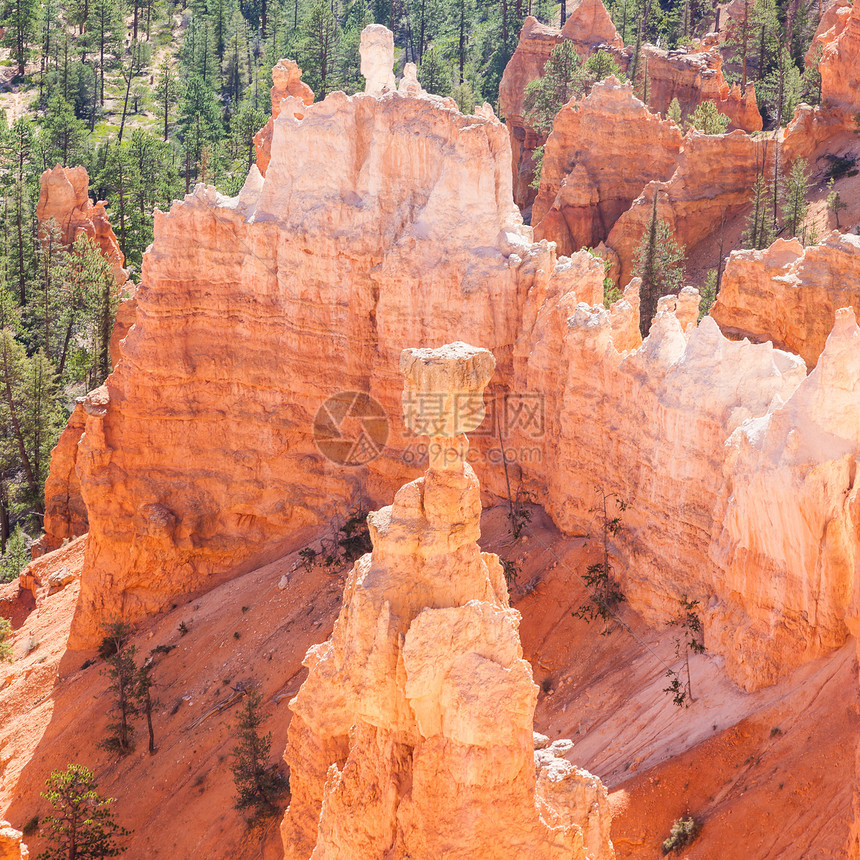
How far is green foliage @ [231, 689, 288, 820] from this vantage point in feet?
75.8

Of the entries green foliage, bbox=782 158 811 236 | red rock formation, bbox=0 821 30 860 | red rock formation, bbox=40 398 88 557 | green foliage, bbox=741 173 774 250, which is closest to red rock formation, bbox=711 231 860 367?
green foliage, bbox=782 158 811 236

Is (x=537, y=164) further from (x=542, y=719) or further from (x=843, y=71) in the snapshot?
(x=542, y=719)

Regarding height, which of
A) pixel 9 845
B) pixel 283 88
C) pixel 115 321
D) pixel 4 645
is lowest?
pixel 4 645

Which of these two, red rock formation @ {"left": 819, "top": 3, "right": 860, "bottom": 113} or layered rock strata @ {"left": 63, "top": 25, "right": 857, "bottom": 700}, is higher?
red rock formation @ {"left": 819, "top": 3, "right": 860, "bottom": 113}

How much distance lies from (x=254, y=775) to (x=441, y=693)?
1057 cm

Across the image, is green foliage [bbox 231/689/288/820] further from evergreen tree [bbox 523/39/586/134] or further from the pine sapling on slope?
evergreen tree [bbox 523/39/586/134]

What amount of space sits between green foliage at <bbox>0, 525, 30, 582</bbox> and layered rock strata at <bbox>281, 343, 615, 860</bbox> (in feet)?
94.2

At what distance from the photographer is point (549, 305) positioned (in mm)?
26750

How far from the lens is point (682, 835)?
18.8 metres

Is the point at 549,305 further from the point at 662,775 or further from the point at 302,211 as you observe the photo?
the point at 662,775

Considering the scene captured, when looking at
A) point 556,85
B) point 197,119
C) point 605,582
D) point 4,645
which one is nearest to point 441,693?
point 605,582

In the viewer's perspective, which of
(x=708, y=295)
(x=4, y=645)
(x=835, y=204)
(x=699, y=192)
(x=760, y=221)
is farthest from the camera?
(x=699, y=192)

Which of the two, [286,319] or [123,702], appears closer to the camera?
[123,702]

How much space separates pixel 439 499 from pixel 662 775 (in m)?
8.27
